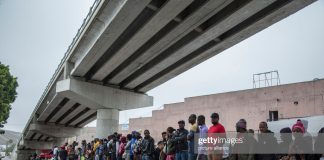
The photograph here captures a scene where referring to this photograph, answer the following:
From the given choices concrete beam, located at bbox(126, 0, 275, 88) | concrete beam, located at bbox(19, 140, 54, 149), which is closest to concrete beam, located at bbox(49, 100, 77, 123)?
concrete beam, located at bbox(126, 0, 275, 88)

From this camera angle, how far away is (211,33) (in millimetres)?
16250

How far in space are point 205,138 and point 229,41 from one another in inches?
→ 375

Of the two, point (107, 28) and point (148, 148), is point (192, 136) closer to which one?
point (148, 148)

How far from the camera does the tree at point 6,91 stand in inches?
1406

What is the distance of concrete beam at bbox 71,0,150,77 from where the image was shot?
45.9 feet

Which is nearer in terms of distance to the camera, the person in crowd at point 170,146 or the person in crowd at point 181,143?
the person in crowd at point 181,143

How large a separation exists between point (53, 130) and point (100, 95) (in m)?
27.2

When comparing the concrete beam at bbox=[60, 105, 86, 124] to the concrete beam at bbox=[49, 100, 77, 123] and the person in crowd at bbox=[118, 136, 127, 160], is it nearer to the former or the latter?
the concrete beam at bbox=[49, 100, 77, 123]

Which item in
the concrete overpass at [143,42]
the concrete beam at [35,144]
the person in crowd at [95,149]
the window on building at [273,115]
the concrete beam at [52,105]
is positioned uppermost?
the concrete overpass at [143,42]

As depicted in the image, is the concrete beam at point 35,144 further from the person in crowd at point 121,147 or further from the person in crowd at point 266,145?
the person in crowd at point 266,145

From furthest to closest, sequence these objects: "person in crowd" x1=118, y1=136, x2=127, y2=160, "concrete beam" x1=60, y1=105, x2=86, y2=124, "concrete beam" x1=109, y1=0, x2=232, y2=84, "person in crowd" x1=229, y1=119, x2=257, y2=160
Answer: "concrete beam" x1=60, y1=105, x2=86, y2=124 → "person in crowd" x1=118, y1=136, x2=127, y2=160 → "concrete beam" x1=109, y1=0, x2=232, y2=84 → "person in crowd" x1=229, y1=119, x2=257, y2=160

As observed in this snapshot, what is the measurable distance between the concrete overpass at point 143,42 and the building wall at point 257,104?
17521 mm

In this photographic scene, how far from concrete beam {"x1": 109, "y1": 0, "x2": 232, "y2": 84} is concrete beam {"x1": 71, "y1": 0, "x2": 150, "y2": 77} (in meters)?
1.99

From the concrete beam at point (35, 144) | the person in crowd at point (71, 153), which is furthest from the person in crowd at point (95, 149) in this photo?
the concrete beam at point (35, 144)
